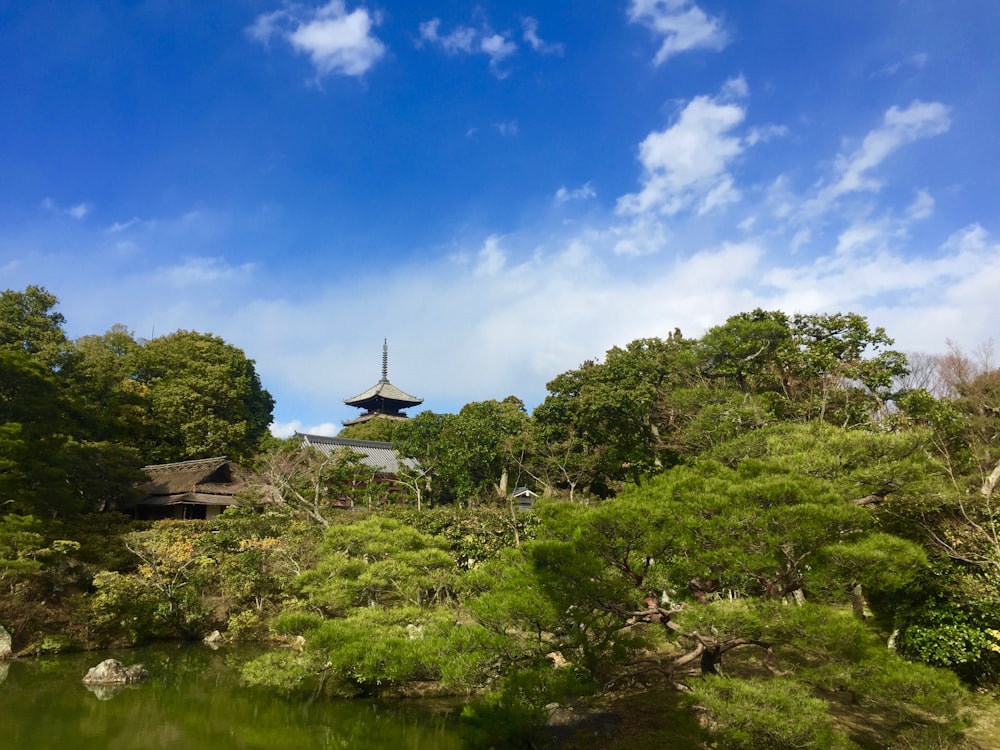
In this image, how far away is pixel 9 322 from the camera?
2178cm

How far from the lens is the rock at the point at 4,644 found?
494 inches

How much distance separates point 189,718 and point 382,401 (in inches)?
1488

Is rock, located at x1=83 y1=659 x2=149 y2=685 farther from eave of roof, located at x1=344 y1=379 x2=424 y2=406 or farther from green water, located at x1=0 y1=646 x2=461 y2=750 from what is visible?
eave of roof, located at x1=344 y1=379 x2=424 y2=406

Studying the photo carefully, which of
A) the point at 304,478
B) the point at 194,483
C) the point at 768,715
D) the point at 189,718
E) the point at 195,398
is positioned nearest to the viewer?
the point at 768,715

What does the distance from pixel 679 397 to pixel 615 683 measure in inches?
321

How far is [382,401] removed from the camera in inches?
1852

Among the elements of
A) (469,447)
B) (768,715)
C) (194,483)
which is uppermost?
(469,447)

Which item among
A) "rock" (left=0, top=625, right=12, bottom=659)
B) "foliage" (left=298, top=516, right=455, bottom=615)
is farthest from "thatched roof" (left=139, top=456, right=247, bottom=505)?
"foliage" (left=298, top=516, right=455, bottom=615)

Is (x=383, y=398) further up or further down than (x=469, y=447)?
further up

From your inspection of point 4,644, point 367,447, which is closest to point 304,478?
point 4,644

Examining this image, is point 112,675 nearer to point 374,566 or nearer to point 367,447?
point 374,566

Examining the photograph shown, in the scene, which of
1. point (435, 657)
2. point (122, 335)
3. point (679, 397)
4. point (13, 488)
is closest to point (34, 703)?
point (13, 488)

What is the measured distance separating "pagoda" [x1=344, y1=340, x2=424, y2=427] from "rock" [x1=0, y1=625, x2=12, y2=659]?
109 feet

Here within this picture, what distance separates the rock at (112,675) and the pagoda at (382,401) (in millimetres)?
34438
